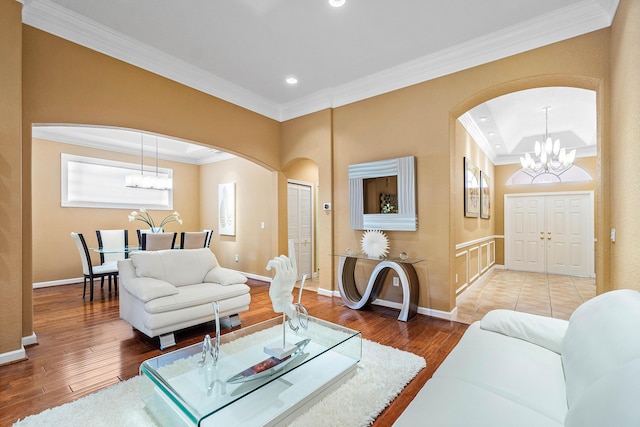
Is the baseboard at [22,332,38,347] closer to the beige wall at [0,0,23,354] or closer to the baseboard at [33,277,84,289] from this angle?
the beige wall at [0,0,23,354]

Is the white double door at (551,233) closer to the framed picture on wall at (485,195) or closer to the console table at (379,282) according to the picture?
the framed picture on wall at (485,195)

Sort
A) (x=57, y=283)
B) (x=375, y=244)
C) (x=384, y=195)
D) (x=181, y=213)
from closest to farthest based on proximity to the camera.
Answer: (x=375, y=244), (x=384, y=195), (x=57, y=283), (x=181, y=213)

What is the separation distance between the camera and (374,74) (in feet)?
13.5

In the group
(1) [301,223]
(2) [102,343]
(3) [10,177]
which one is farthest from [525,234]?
(3) [10,177]

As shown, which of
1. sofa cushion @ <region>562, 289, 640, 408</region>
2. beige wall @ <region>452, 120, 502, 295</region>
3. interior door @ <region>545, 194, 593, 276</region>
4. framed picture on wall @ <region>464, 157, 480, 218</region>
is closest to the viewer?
sofa cushion @ <region>562, 289, 640, 408</region>

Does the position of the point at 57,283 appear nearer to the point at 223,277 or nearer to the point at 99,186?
the point at 99,186

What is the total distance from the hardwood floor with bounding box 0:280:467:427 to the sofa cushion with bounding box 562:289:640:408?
3.49 feet

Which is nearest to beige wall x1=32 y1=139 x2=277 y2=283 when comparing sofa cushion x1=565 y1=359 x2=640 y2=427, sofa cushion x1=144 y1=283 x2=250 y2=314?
sofa cushion x1=144 y1=283 x2=250 y2=314

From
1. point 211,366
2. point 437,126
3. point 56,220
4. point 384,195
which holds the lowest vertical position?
point 211,366

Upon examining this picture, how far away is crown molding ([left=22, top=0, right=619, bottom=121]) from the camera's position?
2.77 meters

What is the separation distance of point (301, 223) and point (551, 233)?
6015 millimetres

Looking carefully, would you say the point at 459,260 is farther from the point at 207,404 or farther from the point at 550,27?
the point at 207,404

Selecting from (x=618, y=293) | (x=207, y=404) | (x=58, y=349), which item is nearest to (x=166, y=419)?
(x=207, y=404)

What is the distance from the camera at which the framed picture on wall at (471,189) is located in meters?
4.65
